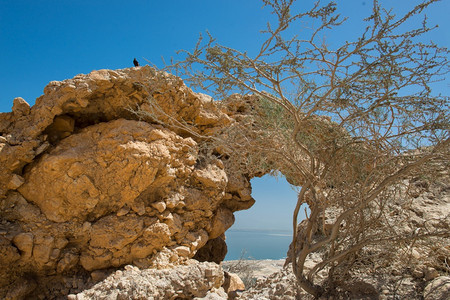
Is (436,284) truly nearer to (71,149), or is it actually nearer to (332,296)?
(332,296)

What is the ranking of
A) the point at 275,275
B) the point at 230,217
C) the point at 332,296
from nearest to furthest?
the point at 332,296 < the point at 275,275 < the point at 230,217

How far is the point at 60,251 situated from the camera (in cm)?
561

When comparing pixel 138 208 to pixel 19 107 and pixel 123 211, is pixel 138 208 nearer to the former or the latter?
pixel 123 211

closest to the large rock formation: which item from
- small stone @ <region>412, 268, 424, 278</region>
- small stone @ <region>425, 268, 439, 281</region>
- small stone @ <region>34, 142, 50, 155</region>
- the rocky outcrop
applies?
small stone @ <region>34, 142, 50, 155</region>

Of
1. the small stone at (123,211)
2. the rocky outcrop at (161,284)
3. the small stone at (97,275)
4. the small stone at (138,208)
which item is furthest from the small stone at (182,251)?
the small stone at (97,275)

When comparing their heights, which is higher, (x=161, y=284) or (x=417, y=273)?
(x=417, y=273)

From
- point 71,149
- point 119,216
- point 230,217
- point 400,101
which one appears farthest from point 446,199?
point 71,149

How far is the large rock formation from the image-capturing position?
5523 millimetres

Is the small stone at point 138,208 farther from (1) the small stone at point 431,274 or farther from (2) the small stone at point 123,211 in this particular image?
(1) the small stone at point 431,274

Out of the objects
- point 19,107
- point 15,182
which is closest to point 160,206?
point 15,182

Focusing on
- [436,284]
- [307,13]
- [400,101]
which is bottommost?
[436,284]

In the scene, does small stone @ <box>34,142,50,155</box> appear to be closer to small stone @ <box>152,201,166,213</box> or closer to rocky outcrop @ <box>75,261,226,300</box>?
small stone @ <box>152,201,166,213</box>

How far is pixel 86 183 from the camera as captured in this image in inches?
223

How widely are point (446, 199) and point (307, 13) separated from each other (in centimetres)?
522
